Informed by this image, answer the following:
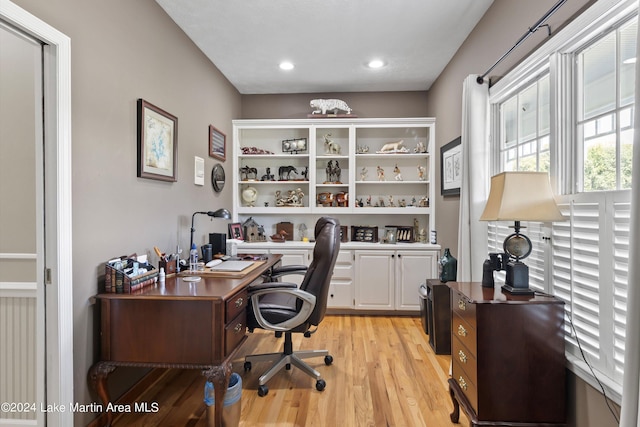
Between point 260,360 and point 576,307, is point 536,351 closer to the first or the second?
point 576,307

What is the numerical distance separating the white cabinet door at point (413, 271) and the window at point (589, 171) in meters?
1.70

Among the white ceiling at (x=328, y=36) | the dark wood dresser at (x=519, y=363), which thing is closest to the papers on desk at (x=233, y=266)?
the dark wood dresser at (x=519, y=363)

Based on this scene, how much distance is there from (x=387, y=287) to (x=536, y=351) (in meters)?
2.16

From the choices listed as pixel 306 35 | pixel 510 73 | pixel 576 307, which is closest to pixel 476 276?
pixel 576 307

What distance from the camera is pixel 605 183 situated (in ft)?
4.58

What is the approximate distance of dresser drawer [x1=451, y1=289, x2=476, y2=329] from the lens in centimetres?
153

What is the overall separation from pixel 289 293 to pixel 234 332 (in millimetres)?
408

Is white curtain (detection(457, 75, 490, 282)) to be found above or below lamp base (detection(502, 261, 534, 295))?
above

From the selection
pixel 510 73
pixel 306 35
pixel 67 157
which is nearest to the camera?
pixel 67 157

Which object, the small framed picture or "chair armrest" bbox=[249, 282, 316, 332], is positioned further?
the small framed picture

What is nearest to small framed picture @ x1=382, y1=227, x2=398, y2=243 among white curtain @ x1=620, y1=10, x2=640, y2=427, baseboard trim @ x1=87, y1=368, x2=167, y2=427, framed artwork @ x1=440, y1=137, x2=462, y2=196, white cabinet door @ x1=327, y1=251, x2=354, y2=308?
white cabinet door @ x1=327, y1=251, x2=354, y2=308

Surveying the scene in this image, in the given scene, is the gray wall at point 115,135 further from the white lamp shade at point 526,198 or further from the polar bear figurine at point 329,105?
the white lamp shade at point 526,198

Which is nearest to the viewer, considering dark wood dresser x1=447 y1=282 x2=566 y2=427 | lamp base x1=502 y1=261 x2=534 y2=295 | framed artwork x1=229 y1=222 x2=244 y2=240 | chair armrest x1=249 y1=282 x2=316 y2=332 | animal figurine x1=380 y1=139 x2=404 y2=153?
dark wood dresser x1=447 y1=282 x2=566 y2=427

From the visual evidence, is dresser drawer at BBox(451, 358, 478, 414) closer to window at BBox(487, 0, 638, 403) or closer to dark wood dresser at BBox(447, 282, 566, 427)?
dark wood dresser at BBox(447, 282, 566, 427)
